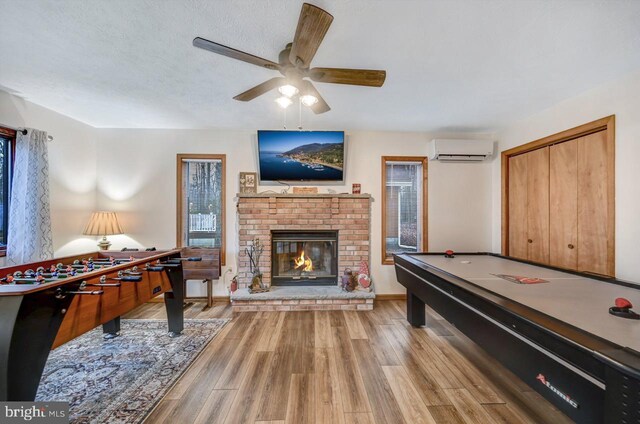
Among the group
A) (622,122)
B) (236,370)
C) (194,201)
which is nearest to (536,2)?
(622,122)

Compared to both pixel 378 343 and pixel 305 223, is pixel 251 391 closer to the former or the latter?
pixel 378 343

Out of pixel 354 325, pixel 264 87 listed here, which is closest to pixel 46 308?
pixel 264 87

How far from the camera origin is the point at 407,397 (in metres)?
1.66

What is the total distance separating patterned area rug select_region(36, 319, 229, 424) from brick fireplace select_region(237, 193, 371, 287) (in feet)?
3.64

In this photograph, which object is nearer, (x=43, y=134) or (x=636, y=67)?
(x=636, y=67)

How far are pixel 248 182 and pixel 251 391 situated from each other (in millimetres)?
2478

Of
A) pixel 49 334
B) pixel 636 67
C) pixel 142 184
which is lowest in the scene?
pixel 49 334

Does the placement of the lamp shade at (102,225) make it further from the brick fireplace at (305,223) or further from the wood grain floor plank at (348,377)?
the wood grain floor plank at (348,377)

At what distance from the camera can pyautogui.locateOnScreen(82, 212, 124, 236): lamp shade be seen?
3029 mm

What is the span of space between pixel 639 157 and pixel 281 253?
3.63 m

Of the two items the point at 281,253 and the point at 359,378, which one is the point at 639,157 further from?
the point at 281,253

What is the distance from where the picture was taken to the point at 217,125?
10.9 feet

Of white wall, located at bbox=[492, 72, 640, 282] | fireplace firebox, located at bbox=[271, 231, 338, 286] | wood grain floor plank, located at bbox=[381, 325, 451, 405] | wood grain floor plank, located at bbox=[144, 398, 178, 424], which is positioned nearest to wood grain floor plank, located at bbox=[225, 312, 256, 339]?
fireplace firebox, located at bbox=[271, 231, 338, 286]

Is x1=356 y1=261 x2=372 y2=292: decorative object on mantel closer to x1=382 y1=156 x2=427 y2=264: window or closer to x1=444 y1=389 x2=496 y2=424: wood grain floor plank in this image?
x1=382 y1=156 x2=427 y2=264: window
